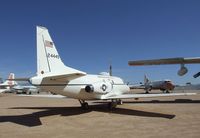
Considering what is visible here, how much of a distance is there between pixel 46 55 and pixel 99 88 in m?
5.53

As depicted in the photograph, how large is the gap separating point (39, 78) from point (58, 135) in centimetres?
517

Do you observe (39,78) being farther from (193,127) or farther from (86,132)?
(193,127)

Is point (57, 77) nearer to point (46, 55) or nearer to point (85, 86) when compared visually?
point (46, 55)

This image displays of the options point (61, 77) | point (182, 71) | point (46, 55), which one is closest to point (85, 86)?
point (61, 77)

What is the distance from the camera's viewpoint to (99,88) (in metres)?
19.8

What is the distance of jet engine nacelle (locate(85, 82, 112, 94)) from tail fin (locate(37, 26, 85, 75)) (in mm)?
2729

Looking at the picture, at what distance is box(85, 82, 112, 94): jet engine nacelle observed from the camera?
18609mm

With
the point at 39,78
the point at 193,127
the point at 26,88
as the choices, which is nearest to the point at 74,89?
the point at 39,78

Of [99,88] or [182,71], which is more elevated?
[182,71]

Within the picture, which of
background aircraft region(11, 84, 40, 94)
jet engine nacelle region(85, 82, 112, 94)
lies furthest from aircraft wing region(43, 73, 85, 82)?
background aircraft region(11, 84, 40, 94)

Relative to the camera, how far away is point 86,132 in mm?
11180

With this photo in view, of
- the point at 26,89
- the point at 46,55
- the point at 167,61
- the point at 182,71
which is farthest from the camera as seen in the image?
the point at 26,89

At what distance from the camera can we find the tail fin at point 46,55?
15.5 meters

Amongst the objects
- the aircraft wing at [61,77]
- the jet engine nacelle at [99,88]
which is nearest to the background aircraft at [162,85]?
the jet engine nacelle at [99,88]
